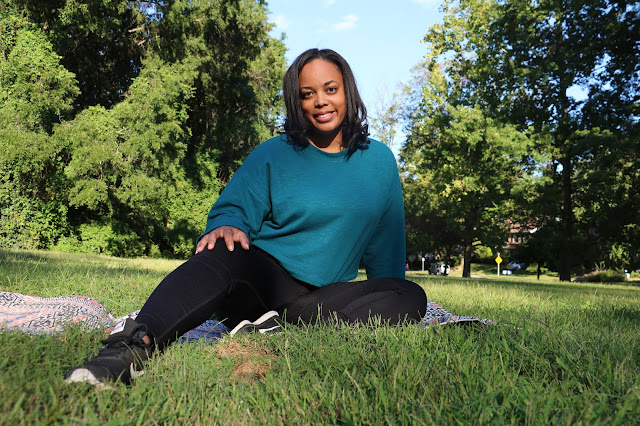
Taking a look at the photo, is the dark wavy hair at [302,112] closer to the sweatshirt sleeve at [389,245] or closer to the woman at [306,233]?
the woman at [306,233]

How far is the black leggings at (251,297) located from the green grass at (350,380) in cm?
18

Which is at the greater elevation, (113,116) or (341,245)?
(113,116)

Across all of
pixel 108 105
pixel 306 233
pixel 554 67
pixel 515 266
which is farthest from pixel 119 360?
pixel 515 266

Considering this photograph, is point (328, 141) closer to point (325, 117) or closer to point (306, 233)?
point (325, 117)

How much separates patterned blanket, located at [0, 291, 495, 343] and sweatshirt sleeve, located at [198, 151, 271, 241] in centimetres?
55

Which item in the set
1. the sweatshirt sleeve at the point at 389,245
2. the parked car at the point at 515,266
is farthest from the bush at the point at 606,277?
the sweatshirt sleeve at the point at 389,245

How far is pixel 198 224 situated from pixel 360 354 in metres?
22.7

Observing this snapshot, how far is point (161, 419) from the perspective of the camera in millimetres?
1397

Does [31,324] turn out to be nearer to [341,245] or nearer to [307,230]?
[307,230]

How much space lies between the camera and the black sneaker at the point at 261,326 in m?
2.51

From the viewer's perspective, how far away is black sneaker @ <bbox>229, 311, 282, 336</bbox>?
251 centimetres

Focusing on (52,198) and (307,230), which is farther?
(52,198)

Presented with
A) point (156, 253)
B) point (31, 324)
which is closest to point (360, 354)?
point (31, 324)

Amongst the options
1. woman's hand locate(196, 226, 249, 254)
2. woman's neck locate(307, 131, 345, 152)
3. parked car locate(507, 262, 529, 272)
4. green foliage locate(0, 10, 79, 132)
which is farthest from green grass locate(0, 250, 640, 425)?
parked car locate(507, 262, 529, 272)
